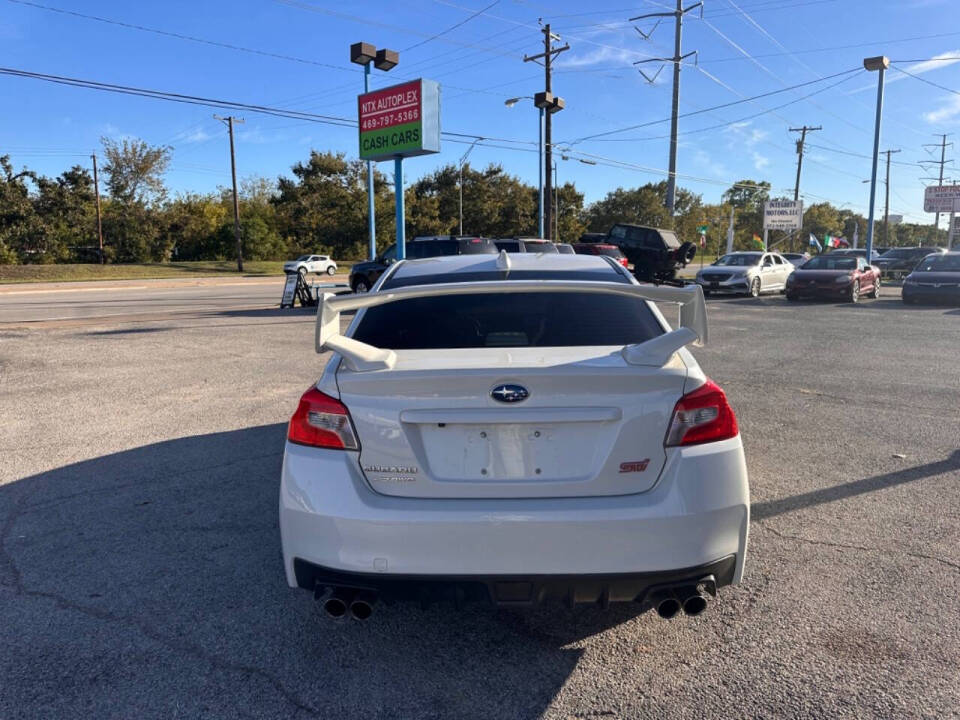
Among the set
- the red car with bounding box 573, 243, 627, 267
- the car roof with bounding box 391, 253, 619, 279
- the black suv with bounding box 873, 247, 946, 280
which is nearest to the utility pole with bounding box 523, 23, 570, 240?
the red car with bounding box 573, 243, 627, 267

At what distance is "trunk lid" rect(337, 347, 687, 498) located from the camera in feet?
8.50

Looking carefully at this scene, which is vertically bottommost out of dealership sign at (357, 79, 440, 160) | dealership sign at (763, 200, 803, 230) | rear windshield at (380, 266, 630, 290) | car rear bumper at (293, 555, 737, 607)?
car rear bumper at (293, 555, 737, 607)

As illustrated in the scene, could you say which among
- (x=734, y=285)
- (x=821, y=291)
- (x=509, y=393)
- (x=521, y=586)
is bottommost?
(x=521, y=586)

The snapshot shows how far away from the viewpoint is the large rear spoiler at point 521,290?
272 centimetres

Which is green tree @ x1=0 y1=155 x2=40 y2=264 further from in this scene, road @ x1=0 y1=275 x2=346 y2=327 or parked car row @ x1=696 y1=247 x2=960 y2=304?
parked car row @ x1=696 y1=247 x2=960 y2=304

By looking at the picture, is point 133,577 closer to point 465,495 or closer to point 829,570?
point 465,495

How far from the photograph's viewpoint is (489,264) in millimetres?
4105

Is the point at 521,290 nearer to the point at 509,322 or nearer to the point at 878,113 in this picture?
the point at 509,322

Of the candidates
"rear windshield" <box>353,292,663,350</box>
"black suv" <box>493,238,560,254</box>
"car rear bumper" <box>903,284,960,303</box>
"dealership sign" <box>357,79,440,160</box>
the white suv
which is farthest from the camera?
the white suv

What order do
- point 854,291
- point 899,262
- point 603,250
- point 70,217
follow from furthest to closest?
point 70,217 → point 899,262 → point 603,250 → point 854,291

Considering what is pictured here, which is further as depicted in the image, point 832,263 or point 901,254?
point 901,254

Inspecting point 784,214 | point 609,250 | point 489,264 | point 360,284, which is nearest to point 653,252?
point 609,250

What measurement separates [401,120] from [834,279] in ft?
46.3

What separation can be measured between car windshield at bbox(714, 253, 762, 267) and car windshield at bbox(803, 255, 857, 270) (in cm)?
224
